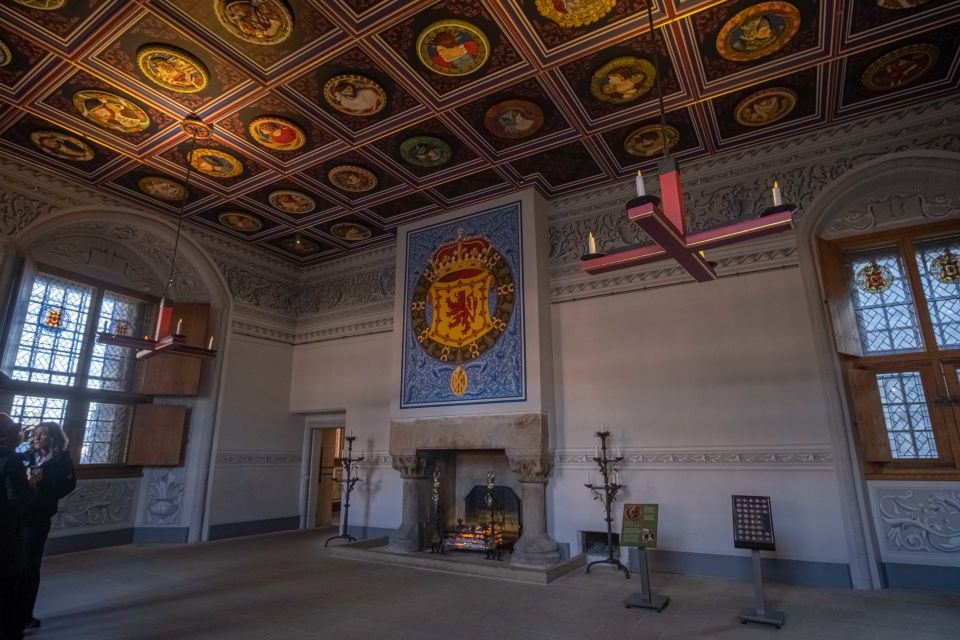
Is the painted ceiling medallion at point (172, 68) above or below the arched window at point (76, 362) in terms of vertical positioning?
above

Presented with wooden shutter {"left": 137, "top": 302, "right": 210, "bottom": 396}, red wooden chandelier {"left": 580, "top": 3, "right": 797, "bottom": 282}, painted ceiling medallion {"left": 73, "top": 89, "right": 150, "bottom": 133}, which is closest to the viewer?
red wooden chandelier {"left": 580, "top": 3, "right": 797, "bottom": 282}

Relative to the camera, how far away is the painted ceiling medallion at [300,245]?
8414 millimetres

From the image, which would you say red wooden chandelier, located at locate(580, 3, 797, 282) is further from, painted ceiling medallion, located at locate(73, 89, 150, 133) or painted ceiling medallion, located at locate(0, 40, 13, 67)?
painted ceiling medallion, located at locate(0, 40, 13, 67)

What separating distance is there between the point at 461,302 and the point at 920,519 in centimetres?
531

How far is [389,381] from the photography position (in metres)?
8.00

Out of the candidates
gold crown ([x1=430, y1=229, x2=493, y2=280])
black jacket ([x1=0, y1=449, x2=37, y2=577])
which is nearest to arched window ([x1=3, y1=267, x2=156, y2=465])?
black jacket ([x1=0, y1=449, x2=37, y2=577])

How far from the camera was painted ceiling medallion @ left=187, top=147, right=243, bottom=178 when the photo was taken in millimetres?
5963

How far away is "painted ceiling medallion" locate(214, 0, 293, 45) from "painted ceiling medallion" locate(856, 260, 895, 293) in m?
6.10

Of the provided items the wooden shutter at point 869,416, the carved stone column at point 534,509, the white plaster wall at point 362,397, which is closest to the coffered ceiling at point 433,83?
the wooden shutter at point 869,416

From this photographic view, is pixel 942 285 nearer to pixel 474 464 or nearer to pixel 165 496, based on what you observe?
pixel 474 464

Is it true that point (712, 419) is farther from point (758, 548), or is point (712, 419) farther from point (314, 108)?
point (314, 108)

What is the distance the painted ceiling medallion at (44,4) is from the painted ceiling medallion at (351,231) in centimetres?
416

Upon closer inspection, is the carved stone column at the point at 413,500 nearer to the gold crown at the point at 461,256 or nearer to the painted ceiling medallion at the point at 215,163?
the gold crown at the point at 461,256

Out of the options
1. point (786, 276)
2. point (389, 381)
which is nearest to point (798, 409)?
point (786, 276)
